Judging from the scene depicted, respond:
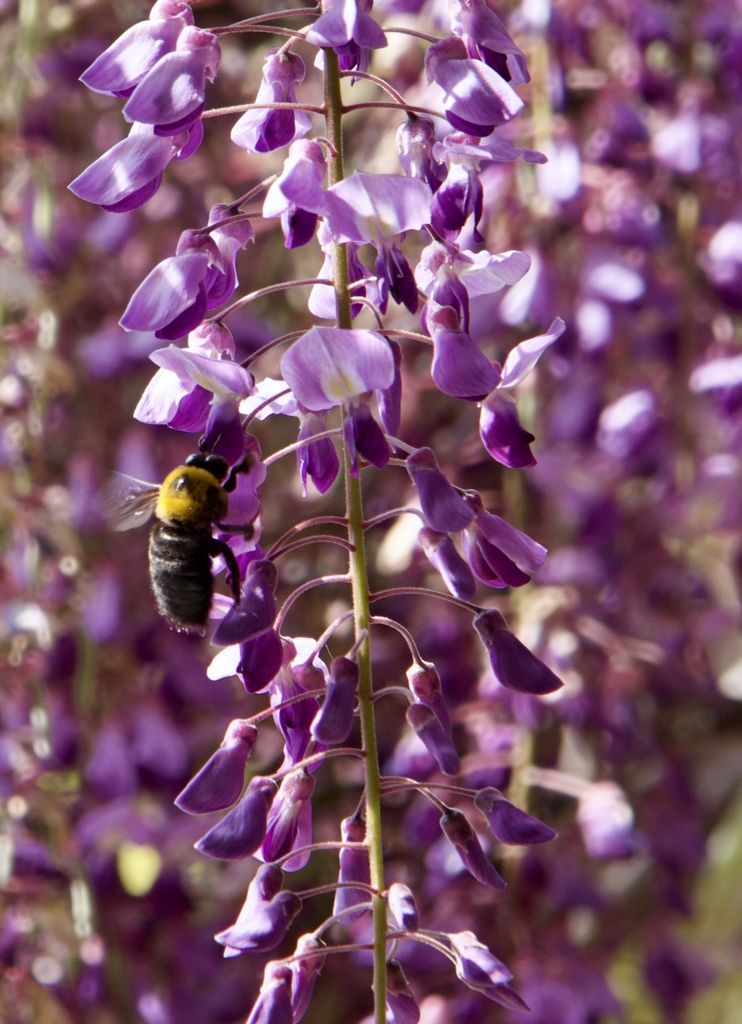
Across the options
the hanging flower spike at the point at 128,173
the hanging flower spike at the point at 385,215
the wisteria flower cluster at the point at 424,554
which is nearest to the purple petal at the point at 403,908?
the hanging flower spike at the point at 385,215

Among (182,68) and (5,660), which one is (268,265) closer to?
(5,660)

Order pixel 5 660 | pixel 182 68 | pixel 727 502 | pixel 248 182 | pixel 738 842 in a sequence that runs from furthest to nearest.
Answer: pixel 738 842
pixel 248 182
pixel 727 502
pixel 5 660
pixel 182 68

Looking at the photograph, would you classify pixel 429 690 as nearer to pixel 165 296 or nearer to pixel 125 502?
pixel 165 296

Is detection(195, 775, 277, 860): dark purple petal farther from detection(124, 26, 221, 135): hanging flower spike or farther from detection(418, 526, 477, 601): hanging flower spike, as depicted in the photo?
detection(124, 26, 221, 135): hanging flower spike

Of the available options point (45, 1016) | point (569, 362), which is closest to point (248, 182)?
point (569, 362)

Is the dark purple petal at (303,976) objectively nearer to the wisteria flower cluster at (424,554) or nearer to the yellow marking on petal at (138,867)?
the wisteria flower cluster at (424,554)
